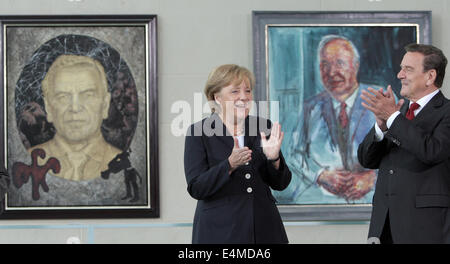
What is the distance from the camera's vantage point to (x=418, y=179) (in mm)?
2969

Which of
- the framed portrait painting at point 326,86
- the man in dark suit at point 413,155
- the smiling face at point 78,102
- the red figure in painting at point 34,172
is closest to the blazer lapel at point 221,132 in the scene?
the man in dark suit at point 413,155

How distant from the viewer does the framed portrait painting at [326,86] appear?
14.9ft

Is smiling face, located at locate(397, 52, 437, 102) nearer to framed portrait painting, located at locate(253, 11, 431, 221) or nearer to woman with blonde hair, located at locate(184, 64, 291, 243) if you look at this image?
woman with blonde hair, located at locate(184, 64, 291, 243)

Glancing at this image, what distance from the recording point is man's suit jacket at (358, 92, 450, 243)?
2.87 meters

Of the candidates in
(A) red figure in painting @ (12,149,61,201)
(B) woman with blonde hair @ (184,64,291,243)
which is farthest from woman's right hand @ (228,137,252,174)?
(A) red figure in painting @ (12,149,61,201)

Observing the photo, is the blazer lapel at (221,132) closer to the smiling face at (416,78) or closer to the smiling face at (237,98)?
the smiling face at (237,98)

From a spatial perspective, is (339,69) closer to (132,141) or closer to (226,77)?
(132,141)

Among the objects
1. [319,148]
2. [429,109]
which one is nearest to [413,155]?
[429,109]

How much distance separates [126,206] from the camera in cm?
450

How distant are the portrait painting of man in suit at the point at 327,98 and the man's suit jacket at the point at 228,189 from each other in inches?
63.4

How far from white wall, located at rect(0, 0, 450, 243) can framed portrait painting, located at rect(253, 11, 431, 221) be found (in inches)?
4.1

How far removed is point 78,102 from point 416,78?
2.52 metres

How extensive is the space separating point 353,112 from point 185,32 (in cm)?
142
